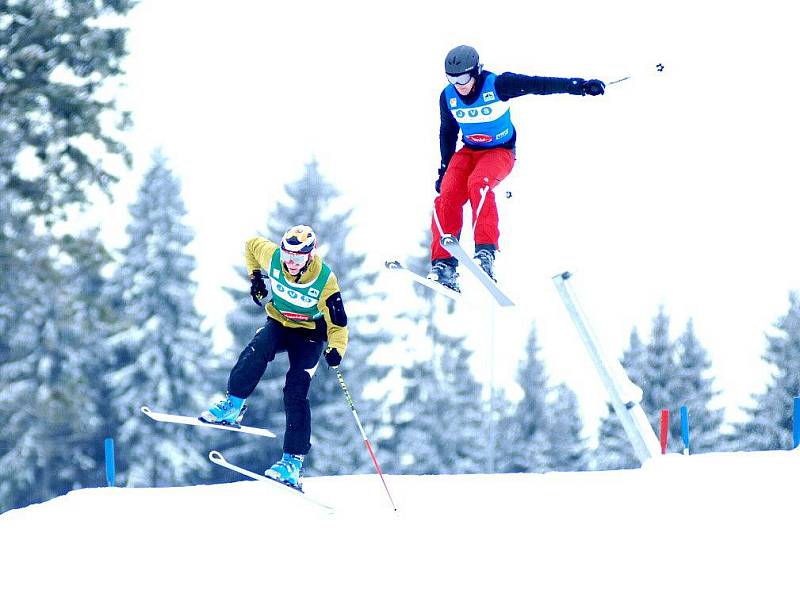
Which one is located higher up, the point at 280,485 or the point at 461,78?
the point at 461,78

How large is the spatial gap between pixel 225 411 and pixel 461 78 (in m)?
3.24

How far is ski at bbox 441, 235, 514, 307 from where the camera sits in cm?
975

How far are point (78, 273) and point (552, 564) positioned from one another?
26799 millimetres

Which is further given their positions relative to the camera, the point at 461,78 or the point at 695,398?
the point at 695,398

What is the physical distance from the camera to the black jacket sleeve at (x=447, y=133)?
10.2m

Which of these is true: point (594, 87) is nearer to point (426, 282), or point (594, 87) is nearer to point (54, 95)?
point (426, 282)

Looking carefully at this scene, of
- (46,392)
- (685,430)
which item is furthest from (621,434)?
(685,430)

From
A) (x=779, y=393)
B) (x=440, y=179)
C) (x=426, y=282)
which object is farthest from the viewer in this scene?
(x=779, y=393)

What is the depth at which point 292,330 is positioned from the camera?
394 inches

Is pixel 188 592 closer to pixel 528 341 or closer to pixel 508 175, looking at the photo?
pixel 508 175

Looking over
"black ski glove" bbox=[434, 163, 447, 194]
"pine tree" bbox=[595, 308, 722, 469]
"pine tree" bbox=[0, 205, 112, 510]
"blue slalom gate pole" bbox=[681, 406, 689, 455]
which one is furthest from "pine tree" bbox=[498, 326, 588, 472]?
"black ski glove" bbox=[434, 163, 447, 194]

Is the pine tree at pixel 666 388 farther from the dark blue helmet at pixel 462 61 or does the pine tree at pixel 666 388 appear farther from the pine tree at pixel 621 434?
the dark blue helmet at pixel 462 61

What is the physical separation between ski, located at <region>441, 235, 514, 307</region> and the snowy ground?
1.69 meters

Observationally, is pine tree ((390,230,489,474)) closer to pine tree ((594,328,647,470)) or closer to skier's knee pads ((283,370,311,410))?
pine tree ((594,328,647,470))
